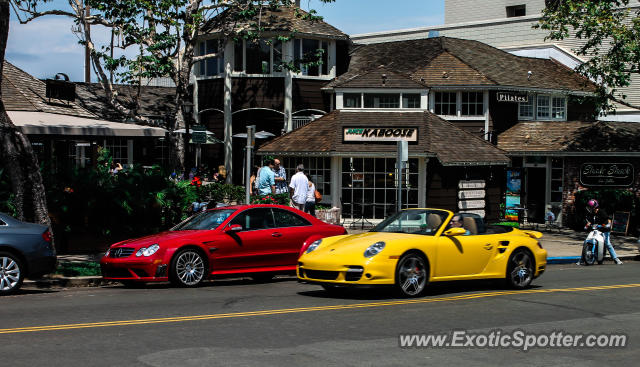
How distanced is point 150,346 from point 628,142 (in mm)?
26724

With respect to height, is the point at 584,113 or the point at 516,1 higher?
the point at 516,1

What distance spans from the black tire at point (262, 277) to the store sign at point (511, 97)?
63.7ft

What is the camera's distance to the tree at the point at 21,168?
48.8 feet

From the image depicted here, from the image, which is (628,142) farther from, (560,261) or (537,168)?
(560,261)

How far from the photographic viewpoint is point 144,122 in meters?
29.7

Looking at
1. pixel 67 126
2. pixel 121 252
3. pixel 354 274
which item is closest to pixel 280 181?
pixel 67 126

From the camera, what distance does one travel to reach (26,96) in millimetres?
25156

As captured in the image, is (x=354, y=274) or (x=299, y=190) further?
(x=299, y=190)

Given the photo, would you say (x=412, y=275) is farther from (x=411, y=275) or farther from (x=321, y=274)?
(x=321, y=274)

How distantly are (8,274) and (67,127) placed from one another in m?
6.91

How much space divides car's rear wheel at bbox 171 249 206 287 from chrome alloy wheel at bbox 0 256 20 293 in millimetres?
2506

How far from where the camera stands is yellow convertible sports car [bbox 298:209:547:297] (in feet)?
38.0

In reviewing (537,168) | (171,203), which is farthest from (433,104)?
(171,203)

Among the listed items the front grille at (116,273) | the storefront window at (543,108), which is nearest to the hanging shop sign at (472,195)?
the storefront window at (543,108)
